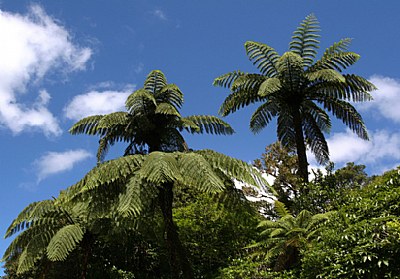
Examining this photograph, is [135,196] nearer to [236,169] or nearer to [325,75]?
[236,169]

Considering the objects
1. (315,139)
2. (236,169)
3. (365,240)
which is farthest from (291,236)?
(315,139)

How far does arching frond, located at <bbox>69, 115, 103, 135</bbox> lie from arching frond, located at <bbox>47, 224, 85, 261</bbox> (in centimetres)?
276

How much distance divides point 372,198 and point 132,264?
30.4 ft

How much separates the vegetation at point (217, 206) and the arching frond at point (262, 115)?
35mm

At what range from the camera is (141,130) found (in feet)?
41.1

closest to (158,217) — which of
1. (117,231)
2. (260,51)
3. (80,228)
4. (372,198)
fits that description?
(117,231)

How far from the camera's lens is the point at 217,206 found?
13734 mm

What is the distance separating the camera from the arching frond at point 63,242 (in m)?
10.8

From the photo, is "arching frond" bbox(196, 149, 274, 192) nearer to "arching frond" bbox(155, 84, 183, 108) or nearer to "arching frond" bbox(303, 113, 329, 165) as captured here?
"arching frond" bbox(155, 84, 183, 108)

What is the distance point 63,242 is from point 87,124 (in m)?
3.40

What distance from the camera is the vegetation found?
785cm

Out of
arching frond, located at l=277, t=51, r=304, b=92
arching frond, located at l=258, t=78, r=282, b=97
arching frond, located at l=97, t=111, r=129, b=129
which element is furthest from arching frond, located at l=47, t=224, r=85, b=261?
arching frond, located at l=277, t=51, r=304, b=92

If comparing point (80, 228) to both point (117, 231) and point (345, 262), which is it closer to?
point (117, 231)

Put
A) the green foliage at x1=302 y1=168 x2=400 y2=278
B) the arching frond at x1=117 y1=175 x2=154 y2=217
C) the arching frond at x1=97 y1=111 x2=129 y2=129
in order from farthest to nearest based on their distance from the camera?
the arching frond at x1=97 y1=111 x2=129 y2=129 < the arching frond at x1=117 y1=175 x2=154 y2=217 < the green foliage at x1=302 y1=168 x2=400 y2=278
